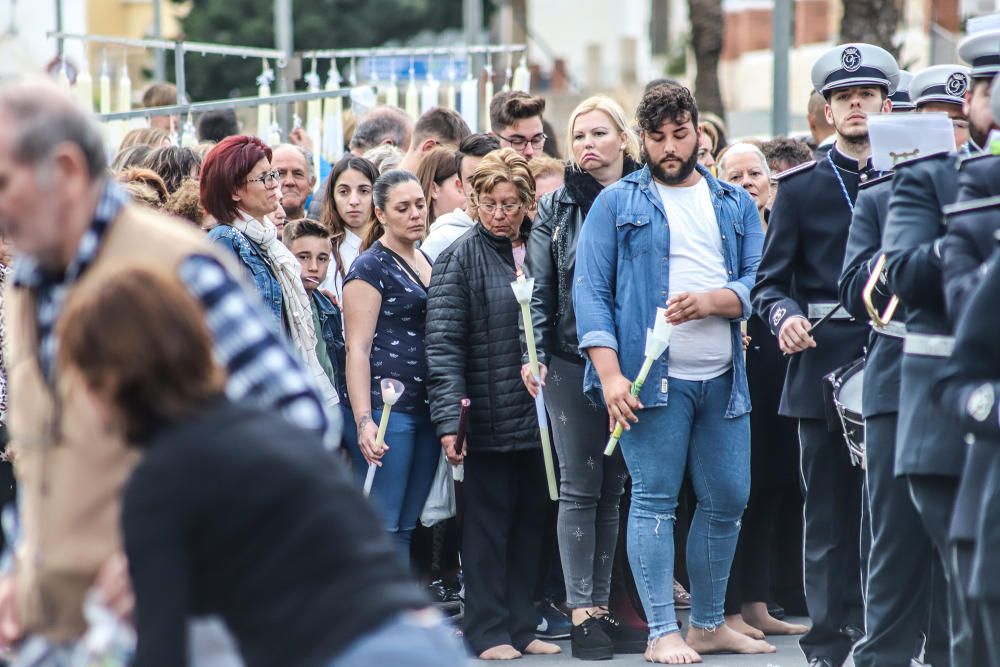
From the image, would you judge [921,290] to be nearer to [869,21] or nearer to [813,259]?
[813,259]

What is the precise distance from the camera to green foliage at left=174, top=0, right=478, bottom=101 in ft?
116

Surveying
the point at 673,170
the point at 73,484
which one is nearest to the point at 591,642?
the point at 673,170

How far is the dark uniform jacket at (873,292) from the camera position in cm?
563

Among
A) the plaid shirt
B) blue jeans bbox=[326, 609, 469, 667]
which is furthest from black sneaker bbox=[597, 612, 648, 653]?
blue jeans bbox=[326, 609, 469, 667]

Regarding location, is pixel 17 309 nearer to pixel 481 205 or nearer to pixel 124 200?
pixel 124 200

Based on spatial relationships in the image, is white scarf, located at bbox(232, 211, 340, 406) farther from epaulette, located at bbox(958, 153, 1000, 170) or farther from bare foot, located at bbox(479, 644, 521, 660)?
epaulette, located at bbox(958, 153, 1000, 170)

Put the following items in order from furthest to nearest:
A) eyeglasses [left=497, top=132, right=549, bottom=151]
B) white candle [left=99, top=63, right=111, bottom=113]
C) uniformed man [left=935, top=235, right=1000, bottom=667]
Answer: white candle [left=99, top=63, right=111, bottom=113]
eyeglasses [left=497, top=132, right=549, bottom=151]
uniformed man [left=935, top=235, right=1000, bottom=667]

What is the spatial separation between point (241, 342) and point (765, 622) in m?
5.15

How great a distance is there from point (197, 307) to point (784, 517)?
572 centimetres

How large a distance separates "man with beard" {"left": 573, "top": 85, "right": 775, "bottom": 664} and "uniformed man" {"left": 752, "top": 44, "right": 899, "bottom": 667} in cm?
33

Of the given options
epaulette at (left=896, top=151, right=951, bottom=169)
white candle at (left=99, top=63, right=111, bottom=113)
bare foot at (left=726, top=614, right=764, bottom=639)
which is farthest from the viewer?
white candle at (left=99, top=63, right=111, bottom=113)

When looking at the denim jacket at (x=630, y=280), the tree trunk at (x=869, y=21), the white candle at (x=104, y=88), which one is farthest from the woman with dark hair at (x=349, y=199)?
the tree trunk at (x=869, y=21)

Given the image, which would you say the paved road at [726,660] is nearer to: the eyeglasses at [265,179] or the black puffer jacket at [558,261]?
the black puffer jacket at [558,261]

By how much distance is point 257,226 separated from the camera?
6766mm
